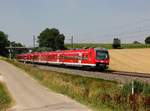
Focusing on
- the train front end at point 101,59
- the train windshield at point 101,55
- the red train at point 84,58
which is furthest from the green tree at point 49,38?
the train front end at point 101,59

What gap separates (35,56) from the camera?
105 m

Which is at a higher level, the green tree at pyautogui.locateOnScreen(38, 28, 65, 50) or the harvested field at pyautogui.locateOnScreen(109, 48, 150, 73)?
the green tree at pyautogui.locateOnScreen(38, 28, 65, 50)

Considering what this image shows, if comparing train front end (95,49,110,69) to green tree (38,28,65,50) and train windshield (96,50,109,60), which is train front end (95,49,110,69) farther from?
green tree (38,28,65,50)

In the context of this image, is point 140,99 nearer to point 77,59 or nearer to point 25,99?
point 25,99

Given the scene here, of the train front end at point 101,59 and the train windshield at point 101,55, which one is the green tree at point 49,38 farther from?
the train front end at point 101,59

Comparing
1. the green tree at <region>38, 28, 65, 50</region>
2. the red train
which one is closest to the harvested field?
the red train

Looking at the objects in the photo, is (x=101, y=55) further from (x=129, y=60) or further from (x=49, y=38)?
(x=49, y=38)

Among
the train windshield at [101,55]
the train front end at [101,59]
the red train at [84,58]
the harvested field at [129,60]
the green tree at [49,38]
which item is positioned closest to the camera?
the train front end at [101,59]

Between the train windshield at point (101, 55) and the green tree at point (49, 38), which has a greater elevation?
the green tree at point (49, 38)

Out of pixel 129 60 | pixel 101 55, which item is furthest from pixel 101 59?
pixel 129 60

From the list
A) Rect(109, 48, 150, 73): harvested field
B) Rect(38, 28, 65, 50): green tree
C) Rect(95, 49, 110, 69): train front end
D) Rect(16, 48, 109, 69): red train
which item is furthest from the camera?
Rect(38, 28, 65, 50): green tree

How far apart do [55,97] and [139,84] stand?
4.81m

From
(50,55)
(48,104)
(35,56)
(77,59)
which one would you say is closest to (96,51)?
(77,59)

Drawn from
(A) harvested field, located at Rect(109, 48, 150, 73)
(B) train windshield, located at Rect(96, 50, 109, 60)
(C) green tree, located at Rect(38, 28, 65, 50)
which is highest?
(C) green tree, located at Rect(38, 28, 65, 50)
